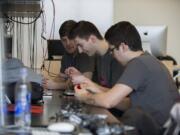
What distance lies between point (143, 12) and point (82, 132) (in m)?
4.17

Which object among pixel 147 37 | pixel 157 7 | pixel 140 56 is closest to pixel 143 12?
pixel 157 7

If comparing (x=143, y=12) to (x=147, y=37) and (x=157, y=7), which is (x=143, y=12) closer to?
(x=157, y=7)

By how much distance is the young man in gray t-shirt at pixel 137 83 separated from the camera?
1.94 m

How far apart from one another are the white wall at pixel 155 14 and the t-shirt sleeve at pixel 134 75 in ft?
10.6

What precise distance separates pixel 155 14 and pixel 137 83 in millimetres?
3528

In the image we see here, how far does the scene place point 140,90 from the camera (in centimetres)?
202

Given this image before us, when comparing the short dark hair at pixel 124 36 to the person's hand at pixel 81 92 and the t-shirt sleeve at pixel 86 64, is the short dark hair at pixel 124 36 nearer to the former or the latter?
the person's hand at pixel 81 92

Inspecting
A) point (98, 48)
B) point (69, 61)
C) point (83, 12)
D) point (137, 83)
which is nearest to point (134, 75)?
point (137, 83)

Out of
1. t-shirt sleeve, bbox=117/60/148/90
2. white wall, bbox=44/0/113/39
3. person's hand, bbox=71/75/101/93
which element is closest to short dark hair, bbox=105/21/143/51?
t-shirt sleeve, bbox=117/60/148/90

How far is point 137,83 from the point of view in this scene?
6.40 feet

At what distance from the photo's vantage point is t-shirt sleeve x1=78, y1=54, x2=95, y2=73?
9.94 feet

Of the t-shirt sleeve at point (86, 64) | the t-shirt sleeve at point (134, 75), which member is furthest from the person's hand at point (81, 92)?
the t-shirt sleeve at point (86, 64)

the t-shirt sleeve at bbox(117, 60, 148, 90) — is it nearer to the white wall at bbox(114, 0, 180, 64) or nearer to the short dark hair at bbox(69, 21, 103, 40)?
the short dark hair at bbox(69, 21, 103, 40)

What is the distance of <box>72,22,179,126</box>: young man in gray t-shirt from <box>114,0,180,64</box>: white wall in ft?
10.0
